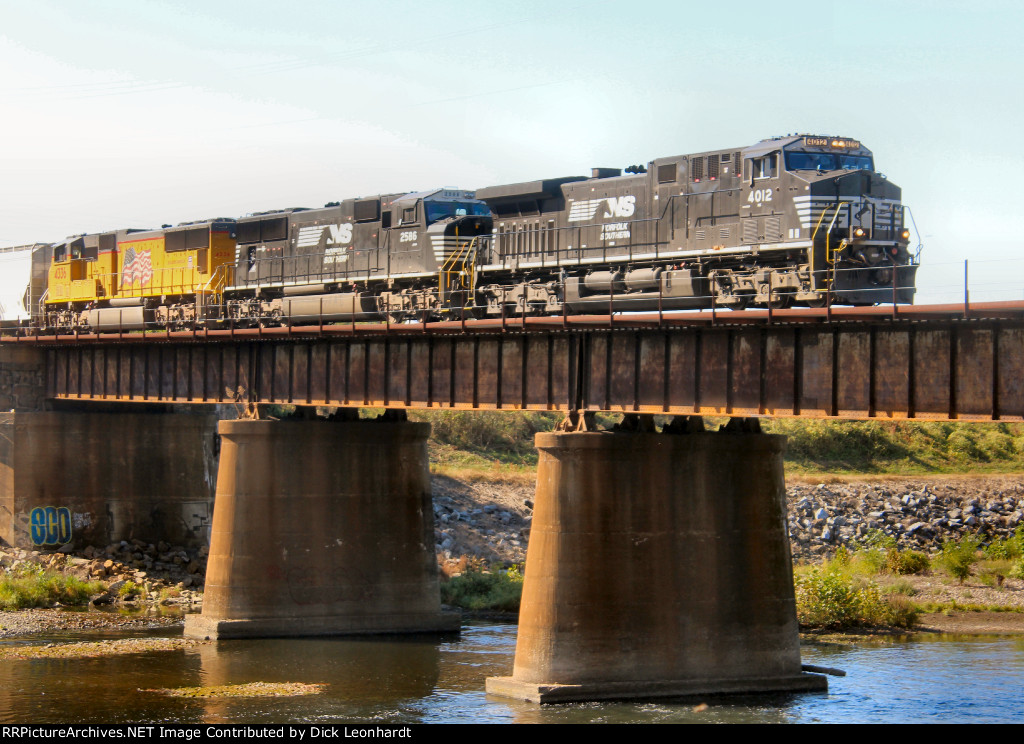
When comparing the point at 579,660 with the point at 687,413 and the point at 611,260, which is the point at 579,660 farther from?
the point at 611,260

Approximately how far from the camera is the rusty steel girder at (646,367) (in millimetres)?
21266

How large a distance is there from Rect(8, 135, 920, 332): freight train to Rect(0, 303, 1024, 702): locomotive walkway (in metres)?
1.22

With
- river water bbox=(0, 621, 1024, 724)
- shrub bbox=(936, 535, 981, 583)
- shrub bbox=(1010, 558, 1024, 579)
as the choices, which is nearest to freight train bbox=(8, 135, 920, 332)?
river water bbox=(0, 621, 1024, 724)

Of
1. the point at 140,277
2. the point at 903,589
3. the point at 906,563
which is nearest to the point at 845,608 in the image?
the point at 903,589

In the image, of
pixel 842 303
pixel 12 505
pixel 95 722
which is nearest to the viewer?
pixel 95 722

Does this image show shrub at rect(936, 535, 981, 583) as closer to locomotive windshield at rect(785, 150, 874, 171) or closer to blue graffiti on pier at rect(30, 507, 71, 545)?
locomotive windshield at rect(785, 150, 874, 171)

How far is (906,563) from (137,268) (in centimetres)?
3131

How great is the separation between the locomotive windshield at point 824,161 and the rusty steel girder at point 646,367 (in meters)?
6.05

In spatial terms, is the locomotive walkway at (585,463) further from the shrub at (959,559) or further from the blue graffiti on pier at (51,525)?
the shrub at (959,559)

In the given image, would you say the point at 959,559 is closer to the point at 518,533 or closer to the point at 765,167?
the point at 518,533

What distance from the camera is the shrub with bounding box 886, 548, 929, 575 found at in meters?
43.9

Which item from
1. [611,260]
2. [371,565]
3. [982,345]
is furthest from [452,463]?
[982,345]

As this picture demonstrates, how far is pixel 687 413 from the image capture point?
25250mm

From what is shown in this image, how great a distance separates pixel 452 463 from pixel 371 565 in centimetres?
3092
